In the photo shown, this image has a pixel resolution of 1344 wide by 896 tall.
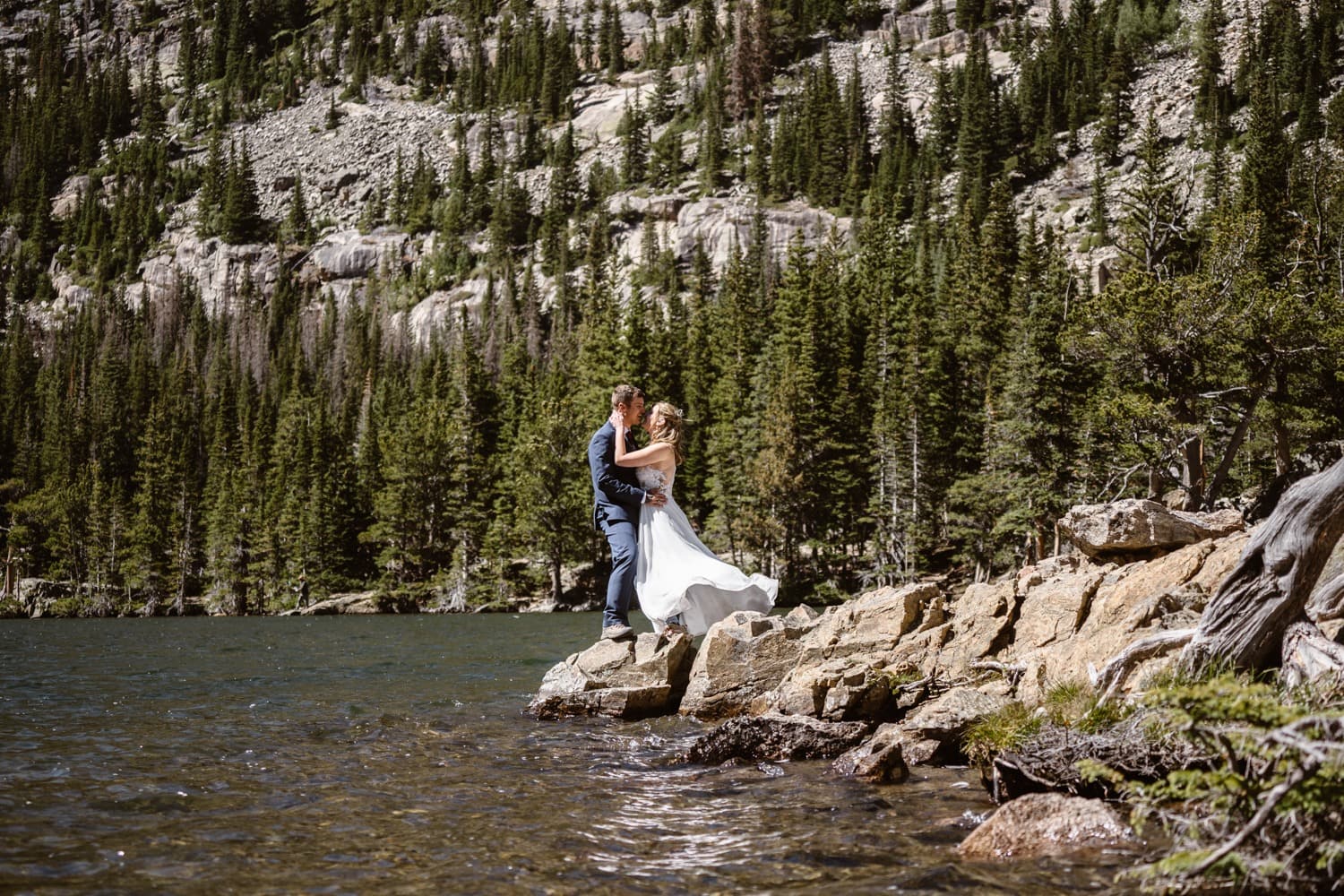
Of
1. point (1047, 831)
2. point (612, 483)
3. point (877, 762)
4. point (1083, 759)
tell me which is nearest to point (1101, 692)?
point (877, 762)

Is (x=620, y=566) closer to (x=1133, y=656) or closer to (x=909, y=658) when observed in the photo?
(x=909, y=658)

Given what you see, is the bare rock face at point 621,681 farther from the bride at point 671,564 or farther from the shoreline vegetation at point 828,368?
the bride at point 671,564

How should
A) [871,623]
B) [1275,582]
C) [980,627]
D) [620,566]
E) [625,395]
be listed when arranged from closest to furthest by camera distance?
[1275,582] → [980,627] → [625,395] → [620,566] → [871,623]

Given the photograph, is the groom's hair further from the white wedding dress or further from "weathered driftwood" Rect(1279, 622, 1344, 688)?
"weathered driftwood" Rect(1279, 622, 1344, 688)

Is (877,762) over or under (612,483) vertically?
Answer: under

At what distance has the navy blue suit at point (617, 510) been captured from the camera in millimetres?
12219

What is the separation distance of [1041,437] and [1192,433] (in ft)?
47.2

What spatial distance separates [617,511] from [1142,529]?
7341 millimetres

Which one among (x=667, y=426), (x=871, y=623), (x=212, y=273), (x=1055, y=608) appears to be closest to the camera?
(x=1055, y=608)

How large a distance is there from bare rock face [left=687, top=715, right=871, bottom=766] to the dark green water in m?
0.31

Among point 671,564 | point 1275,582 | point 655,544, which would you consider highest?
point 1275,582

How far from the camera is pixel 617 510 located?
41.2ft

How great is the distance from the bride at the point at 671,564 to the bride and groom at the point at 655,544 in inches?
0.5

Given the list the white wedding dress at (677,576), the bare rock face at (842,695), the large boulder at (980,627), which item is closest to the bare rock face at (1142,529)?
the large boulder at (980,627)
